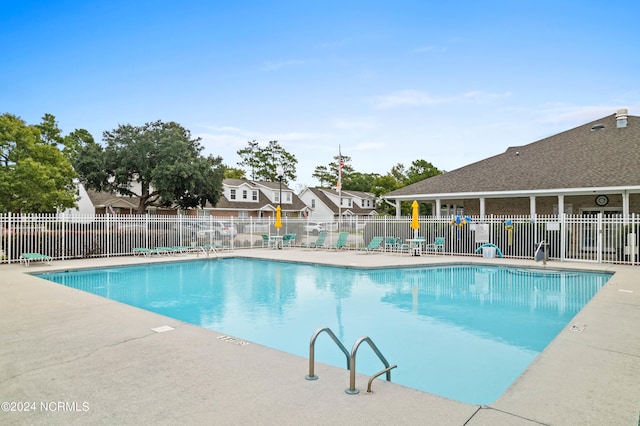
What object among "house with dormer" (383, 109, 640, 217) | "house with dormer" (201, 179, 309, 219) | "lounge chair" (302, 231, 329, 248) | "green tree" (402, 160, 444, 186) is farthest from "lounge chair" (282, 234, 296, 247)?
"green tree" (402, 160, 444, 186)

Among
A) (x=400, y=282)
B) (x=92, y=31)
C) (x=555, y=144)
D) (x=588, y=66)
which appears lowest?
(x=400, y=282)

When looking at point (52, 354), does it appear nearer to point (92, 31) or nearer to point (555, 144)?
point (92, 31)

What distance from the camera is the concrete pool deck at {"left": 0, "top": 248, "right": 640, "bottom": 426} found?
134 inches

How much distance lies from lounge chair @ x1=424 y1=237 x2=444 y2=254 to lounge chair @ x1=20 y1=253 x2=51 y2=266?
16.2 meters

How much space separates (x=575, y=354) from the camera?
5.15 meters

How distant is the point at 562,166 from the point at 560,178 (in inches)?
67.0

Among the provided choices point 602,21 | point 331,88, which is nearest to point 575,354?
point 602,21

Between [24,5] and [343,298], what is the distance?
15.2 m

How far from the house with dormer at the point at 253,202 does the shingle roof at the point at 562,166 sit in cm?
2214

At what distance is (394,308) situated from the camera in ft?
31.8

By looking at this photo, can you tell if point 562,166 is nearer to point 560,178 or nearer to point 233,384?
point 560,178

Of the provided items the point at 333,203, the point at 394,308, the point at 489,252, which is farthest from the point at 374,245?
the point at 333,203

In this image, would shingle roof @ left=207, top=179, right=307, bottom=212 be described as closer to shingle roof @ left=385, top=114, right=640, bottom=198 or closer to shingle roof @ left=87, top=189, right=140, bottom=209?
shingle roof @ left=87, top=189, right=140, bottom=209

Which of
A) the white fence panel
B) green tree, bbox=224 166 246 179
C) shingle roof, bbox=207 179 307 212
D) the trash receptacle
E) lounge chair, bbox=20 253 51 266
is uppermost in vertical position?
green tree, bbox=224 166 246 179
